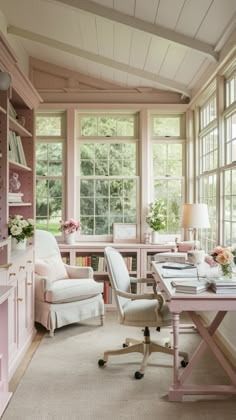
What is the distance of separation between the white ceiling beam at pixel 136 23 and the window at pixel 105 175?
196 cm

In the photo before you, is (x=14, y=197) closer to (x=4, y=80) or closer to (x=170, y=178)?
(x=4, y=80)

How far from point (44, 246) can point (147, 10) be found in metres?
2.69

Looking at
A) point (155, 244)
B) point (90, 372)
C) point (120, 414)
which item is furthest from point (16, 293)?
point (155, 244)

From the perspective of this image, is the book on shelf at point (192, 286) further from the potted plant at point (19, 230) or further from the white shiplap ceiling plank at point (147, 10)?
the white shiplap ceiling plank at point (147, 10)

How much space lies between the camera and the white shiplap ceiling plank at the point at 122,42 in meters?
3.83

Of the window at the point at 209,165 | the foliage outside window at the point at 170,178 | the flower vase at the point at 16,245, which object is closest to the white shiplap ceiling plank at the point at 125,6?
the window at the point at 209,165

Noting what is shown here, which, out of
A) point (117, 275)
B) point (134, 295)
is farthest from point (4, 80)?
point (134, 295)

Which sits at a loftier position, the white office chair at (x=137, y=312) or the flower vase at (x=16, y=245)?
the flower vase at (x=16, y=245)

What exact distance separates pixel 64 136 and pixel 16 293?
273 cm

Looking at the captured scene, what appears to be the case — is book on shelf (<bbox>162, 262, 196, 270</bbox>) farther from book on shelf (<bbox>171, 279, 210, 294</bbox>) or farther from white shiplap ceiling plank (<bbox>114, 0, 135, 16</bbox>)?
white shiplap ceiling plank (<bbox>114, 0, 135, 16</bbox>)

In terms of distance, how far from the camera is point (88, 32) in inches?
160

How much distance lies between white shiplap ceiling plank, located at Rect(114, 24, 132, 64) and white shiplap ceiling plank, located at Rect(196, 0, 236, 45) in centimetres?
73

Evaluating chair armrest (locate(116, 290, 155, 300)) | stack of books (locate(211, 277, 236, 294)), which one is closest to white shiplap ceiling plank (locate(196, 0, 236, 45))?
stack of books (locate(211, 277, 236, 294))

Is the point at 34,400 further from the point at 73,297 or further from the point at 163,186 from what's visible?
the point at 163,186
